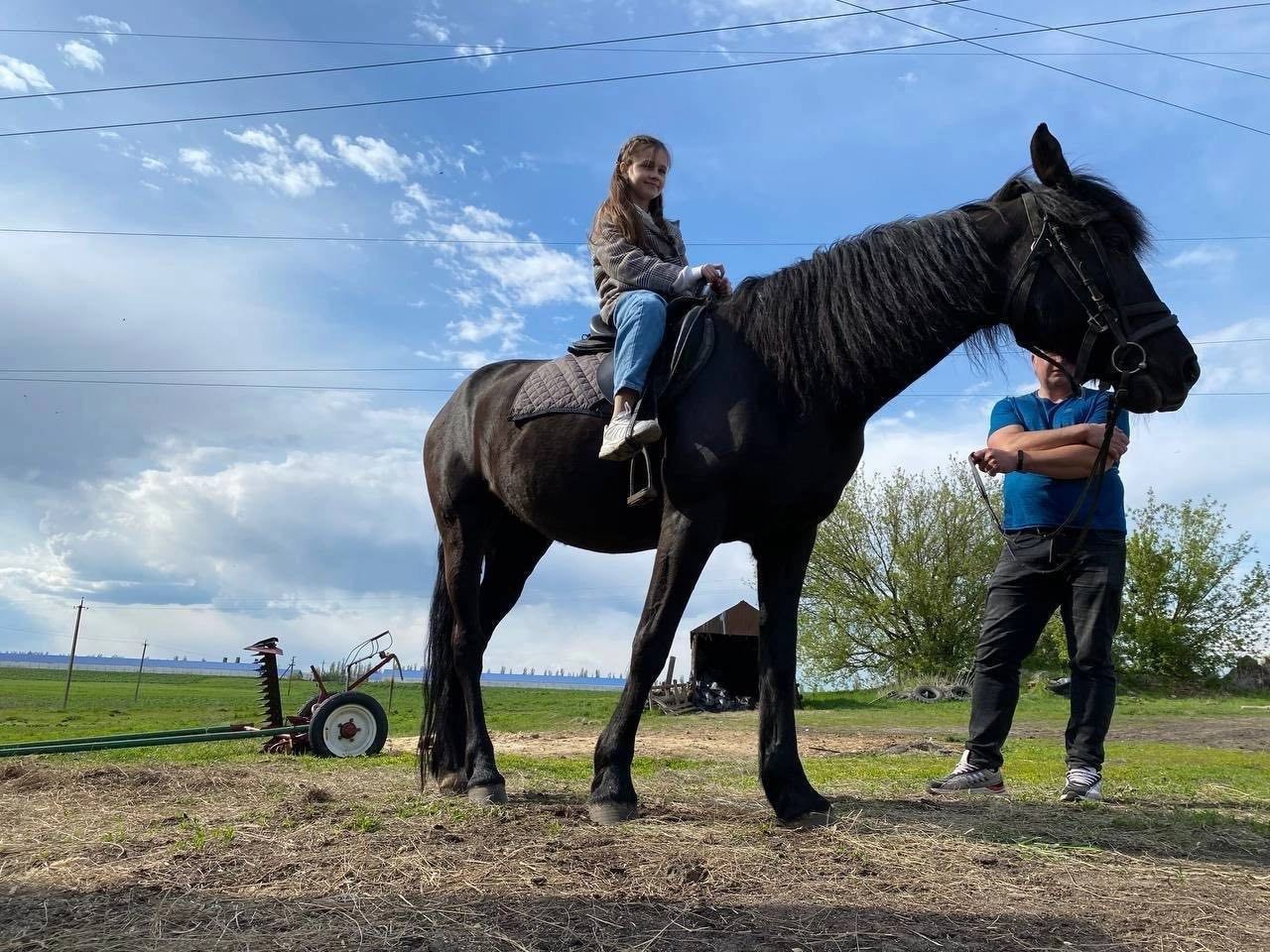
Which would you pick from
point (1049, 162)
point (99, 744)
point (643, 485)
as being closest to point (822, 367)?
point (643, 485)

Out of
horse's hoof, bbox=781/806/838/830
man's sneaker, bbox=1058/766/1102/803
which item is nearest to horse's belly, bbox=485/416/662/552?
horse's hoof, bbox=781/806/838/830

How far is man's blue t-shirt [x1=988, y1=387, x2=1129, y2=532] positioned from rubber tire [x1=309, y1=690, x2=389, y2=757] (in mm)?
5575

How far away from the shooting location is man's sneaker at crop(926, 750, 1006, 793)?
520 cm

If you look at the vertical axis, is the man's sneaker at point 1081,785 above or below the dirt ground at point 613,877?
above

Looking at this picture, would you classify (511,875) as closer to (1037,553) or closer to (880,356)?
(880,356)

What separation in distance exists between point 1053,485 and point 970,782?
1780mm

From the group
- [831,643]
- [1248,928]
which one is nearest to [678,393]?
[1248,928]

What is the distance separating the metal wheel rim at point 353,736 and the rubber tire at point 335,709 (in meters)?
0.02

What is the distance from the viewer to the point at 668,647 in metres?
3.88

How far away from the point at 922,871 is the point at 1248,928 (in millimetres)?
936

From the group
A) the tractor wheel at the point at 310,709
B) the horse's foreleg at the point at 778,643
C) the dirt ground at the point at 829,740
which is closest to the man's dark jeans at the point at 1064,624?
the horse's foreleg at the point at 778,643

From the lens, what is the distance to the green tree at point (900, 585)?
3688 centimetres

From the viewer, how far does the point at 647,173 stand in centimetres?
469

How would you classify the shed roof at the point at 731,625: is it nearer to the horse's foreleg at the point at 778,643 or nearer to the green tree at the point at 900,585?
the green tree at the point at 900,585
